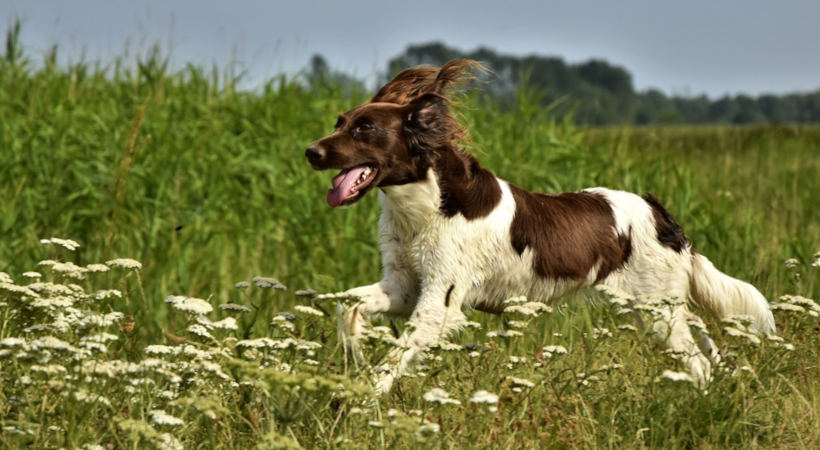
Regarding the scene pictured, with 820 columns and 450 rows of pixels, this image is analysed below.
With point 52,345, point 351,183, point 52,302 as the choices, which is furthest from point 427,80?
point 52,345

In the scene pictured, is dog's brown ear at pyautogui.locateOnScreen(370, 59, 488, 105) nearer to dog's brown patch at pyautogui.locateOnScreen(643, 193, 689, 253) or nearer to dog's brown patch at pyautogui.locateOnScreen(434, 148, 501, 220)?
dog's brown patch at pyautogui.locateOnScreen(434, 148, 501, 220)

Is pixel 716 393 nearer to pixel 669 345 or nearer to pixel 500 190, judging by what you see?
pixel 669 345

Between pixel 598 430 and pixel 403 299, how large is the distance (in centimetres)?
115

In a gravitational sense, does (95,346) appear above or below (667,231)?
below

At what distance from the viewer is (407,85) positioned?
5.03 m

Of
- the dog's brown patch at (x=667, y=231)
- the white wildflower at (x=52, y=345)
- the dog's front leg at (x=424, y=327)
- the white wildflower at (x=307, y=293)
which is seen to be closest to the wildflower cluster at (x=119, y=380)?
the white wildflower at (x=52, y=345)

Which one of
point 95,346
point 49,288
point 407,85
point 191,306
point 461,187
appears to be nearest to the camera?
point 95,346

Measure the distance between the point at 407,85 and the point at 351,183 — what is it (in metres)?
0.71

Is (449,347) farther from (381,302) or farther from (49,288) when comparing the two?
(49,288)

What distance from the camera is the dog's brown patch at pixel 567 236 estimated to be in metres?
4.96

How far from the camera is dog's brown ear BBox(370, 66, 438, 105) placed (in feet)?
16.4

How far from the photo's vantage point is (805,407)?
14.9 feet

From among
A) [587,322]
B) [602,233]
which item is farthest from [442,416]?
[587,322]

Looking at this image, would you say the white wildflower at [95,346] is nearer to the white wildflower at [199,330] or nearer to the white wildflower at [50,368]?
the white wildflower at [50,368]
